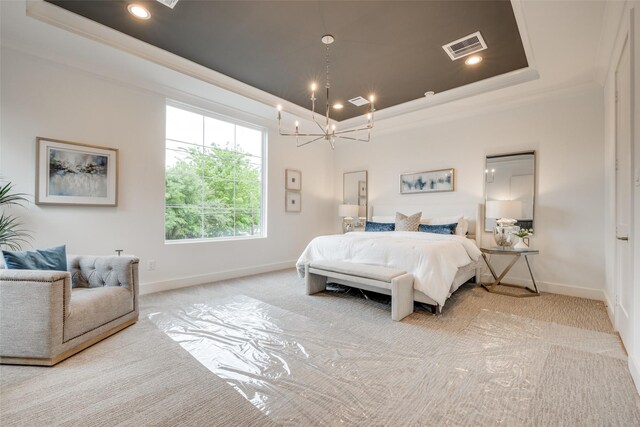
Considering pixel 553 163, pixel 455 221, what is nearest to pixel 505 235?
pixel 455 221

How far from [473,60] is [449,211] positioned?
90.4 inches

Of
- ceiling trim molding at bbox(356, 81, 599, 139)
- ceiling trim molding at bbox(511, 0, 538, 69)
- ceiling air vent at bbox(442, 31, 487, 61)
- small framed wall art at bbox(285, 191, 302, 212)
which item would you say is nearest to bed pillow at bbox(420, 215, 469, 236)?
ceiling trim molding at bbox(356, 81, 599, 139)

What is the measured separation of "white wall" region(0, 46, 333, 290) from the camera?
2887 millimetres

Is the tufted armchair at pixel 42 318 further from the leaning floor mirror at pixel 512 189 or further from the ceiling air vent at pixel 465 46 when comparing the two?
the leaning floor mirror at pixel 512 189

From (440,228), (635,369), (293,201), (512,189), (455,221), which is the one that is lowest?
(635,369)

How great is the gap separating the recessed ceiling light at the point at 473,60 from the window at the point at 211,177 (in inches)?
134

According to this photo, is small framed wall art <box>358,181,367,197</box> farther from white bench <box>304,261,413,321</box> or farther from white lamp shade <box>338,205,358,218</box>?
white bench <box>304,261,413,321</box>

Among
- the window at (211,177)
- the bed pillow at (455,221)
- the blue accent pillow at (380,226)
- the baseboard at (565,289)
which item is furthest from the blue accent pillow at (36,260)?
the baseboard at (565,289)

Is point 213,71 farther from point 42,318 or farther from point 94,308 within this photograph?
point 42,318

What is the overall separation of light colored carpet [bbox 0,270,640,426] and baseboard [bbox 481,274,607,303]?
80 centimetres

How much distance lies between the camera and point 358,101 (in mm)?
4531

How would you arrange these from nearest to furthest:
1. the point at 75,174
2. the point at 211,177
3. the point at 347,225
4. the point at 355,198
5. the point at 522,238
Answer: the point at 75,174, the point at 522,238, the point at 211,177, the point at 347,225, the point at 355,198

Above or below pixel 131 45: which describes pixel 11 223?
below

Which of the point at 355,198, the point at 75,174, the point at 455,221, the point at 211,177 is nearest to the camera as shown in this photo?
the point at 75,174
